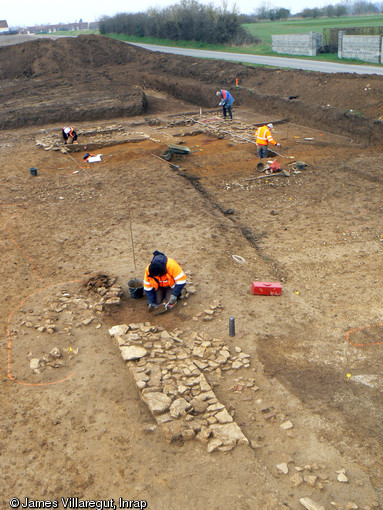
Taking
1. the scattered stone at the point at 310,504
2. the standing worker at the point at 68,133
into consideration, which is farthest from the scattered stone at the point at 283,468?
the standing worker at the point at 68,133

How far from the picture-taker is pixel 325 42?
32250 millimetres

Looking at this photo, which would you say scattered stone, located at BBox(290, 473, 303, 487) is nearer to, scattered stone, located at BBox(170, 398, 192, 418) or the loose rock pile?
scattered stone, located at BBox(170, 398, 192, 418)

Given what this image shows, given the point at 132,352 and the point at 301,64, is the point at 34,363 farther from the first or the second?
the point at 301,64

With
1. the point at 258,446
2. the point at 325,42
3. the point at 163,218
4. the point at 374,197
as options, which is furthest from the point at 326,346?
the point at 325,42

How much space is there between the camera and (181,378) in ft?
19.6

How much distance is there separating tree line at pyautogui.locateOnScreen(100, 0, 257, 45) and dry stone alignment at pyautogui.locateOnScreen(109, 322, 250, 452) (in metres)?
40.4

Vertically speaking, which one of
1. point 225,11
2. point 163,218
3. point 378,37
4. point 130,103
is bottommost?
point 163,218

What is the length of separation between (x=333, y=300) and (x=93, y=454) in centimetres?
479

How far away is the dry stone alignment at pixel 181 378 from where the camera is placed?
516 cm

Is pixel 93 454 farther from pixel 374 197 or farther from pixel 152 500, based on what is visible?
pixel 374 197

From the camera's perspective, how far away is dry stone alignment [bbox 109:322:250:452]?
5.16m

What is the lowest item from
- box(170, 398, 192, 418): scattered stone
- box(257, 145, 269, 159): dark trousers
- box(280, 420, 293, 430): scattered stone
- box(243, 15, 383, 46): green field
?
box(280, 420, 293, 430): scattered stone

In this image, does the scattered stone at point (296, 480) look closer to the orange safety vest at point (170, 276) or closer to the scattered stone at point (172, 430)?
the scattered stone at point (172, 430)

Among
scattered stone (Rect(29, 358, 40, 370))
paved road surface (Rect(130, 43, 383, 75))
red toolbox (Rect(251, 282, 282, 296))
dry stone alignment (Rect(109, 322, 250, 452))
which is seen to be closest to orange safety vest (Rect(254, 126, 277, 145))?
red toolbox (Rect(251, 282, 282, 296))
